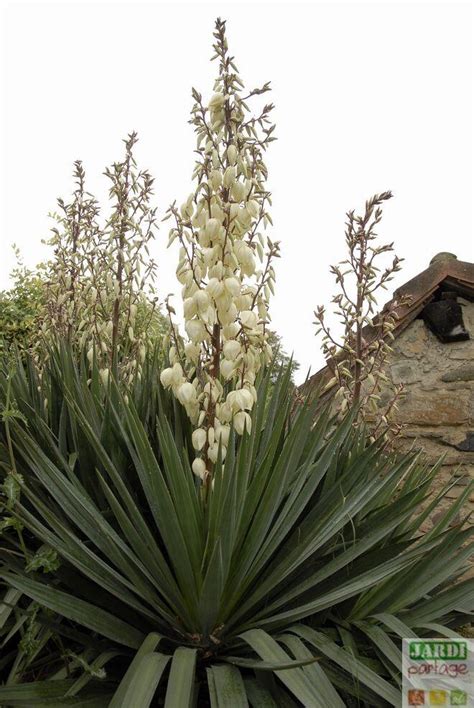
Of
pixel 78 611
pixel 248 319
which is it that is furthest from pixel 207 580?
pixel 248 319

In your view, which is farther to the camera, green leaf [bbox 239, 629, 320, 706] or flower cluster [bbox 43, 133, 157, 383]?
flower cluster [bbox 43, 133, 157, 383]

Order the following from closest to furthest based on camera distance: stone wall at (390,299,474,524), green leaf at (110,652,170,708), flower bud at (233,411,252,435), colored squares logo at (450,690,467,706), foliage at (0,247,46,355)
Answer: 1. green leaf at (110,652,170,708)
2. colored squares logo at (450,690,467,706)
3. flower bud at (233,411,252,435)
4. stone wall at (390,299,474,524)
5. foliage at (0,247,46,355)

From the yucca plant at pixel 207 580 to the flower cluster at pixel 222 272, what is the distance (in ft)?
0.37

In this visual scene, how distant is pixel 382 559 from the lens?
2.02m

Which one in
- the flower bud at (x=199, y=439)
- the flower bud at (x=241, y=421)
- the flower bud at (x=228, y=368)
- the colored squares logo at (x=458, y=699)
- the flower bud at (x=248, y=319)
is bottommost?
the colored squares logo at (x=458, y=699)

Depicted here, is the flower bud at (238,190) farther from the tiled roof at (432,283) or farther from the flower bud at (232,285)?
the tiled roof at (432,283)

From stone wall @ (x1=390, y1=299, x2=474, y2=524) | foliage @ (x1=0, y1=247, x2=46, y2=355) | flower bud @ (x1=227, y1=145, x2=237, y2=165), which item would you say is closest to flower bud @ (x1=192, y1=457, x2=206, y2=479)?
flower bud @ (x1=227, y1=145, x2=237, y2=165)

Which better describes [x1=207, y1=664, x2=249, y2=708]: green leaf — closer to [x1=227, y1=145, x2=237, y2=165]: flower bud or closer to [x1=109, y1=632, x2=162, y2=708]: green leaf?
[x1=109, y1=632, x2=162, y2=708]: green leaf

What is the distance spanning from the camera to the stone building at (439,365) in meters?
3.77

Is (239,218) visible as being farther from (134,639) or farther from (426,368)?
(426,368)

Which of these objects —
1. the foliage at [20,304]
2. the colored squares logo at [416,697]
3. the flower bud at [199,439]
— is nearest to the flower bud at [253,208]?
the flower bud at [199,439]

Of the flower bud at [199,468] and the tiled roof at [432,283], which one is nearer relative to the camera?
the flower bud at [199,468]

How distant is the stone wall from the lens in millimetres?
3764

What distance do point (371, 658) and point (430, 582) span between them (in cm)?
34
